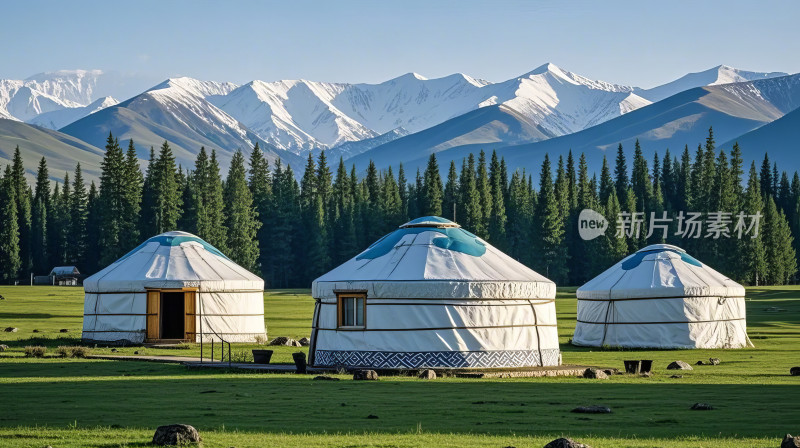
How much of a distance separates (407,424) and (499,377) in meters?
7.57

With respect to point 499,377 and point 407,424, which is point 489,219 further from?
point 407,424

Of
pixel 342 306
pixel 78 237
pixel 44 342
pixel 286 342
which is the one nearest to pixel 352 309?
pixel 342 306

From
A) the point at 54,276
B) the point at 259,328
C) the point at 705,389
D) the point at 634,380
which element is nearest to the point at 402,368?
the point at 634,380

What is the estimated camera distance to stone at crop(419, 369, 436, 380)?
20638mm

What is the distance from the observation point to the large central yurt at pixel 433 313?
71.6ft

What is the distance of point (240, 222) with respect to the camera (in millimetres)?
80375

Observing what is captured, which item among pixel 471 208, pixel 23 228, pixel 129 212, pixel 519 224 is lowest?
pixel 23 228

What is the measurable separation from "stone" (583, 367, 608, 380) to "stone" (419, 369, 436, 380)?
9.42 ft

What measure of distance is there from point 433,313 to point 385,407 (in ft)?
21.1

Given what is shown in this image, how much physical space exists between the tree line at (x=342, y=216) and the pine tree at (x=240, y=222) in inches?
4.0

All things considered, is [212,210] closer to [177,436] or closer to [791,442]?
[177,436]

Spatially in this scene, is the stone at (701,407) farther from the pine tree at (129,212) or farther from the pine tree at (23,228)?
the pine tree at (23,228)

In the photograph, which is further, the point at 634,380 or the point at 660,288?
the point at 660,288

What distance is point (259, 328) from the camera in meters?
32.8
